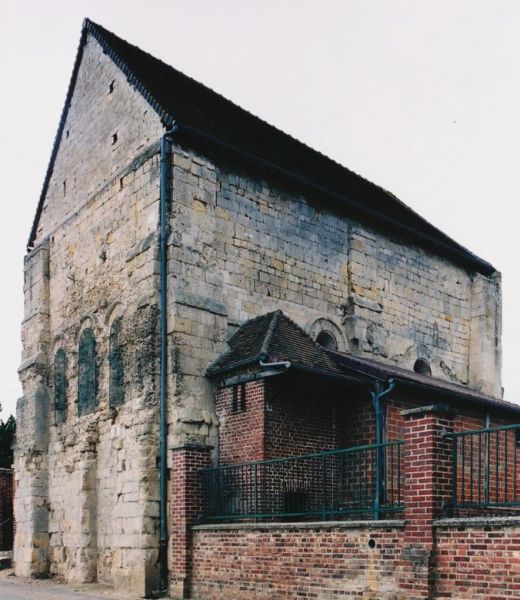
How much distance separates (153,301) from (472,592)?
27.0 ft

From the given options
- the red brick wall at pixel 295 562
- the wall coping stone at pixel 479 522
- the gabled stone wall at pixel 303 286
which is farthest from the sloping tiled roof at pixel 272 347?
the wall coping stone at pixel 479 522

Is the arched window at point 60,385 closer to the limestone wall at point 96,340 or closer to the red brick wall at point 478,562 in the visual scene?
the limestone wall at point 96,340

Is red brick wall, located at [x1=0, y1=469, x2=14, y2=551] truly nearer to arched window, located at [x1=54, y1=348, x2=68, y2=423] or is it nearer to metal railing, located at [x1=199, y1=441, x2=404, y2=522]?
arched window, located at [x1=54, y1=348, x2=68, y2=423]

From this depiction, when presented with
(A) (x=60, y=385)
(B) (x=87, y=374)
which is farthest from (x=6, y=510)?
(B) (x=87, y=374)

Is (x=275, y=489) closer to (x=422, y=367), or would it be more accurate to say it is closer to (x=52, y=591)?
(x=52, y=591)

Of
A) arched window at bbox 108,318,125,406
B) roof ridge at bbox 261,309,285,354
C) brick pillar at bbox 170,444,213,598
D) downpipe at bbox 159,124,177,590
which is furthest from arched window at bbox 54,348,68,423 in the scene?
roof ridge at bbox 261,309,285,354

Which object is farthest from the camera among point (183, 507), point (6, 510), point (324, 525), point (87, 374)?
point (6, 510)

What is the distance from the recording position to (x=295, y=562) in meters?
10.8

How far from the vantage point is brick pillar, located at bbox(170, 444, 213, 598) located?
1299cm

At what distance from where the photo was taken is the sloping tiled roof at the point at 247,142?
1609cm

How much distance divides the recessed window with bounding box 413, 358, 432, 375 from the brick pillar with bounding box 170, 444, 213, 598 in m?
8.38

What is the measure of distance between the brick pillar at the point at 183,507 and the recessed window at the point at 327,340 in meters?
4.99

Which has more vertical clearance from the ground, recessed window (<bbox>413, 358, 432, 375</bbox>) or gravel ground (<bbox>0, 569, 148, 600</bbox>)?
recessed window (<bbox>413, 358, 432, 375</bbox>)

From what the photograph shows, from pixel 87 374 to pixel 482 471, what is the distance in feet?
28.0
